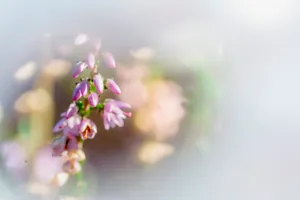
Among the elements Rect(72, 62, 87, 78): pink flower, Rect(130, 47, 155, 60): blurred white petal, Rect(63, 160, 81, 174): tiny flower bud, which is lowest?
Rect(63, 160, 81, 174): tiny flower bud

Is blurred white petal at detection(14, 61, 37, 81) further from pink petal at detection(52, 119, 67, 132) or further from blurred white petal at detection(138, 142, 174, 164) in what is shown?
blurred white petal at detection(138, 142, 174, 164)

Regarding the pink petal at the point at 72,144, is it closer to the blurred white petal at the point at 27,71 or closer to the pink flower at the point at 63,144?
the pink flower at the point at 63,144

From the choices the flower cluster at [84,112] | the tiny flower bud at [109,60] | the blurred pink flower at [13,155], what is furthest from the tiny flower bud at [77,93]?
the blurred pink flower at [13,155]

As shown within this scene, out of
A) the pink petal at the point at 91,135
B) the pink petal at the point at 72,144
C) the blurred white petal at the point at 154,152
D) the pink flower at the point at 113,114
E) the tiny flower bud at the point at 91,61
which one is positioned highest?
the tiny flower bud at the point at 91,61

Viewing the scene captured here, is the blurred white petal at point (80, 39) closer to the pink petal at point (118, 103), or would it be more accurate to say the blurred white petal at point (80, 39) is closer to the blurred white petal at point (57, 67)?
the blurred white petal at point (57, 67)

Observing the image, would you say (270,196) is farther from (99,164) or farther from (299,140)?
(99,164)

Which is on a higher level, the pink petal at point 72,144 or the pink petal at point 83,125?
the pink petal at point 83,125

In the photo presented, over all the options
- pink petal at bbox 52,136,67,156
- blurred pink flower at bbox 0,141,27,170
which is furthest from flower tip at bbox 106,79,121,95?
blurred pink flower at bbox 0,141,27,170
